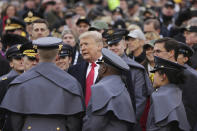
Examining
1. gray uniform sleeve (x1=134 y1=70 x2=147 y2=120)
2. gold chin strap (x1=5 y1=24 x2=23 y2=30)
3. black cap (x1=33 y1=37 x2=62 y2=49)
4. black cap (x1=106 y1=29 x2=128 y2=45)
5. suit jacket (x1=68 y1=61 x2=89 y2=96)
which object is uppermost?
black cap (x1=33 y1=37 x2=62 y2=49)

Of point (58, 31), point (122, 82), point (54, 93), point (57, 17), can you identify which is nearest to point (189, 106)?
point (122, 82)

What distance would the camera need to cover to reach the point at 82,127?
6.35 m

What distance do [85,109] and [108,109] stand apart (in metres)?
0.41

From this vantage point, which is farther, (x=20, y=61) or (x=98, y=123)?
(x=20, y=61)

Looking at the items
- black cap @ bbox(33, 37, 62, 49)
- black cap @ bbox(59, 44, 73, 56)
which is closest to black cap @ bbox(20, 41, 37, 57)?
black cap @ bbox(59, 44, 73, 56)

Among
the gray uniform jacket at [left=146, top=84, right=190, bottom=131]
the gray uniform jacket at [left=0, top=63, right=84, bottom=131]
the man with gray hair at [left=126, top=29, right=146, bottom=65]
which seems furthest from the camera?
the man with gray hair at [left=126, top=29, right=146, bottom=65]

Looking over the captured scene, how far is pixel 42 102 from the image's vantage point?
239 inches

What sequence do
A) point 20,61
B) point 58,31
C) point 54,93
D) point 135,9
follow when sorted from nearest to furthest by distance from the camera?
point 54,93
point 20,61
point 58,31
point 135,9

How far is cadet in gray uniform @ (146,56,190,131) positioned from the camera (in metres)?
6.27

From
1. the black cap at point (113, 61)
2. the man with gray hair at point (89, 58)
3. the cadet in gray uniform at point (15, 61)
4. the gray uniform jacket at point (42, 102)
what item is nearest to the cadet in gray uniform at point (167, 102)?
the black cap at point (113, 61)

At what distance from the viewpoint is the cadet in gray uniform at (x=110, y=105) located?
6.16m

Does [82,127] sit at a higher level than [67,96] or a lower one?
lower

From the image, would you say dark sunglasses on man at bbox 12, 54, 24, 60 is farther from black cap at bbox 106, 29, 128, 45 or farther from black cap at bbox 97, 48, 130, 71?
Answer: black cap at bbox 97, 48, 130, 71

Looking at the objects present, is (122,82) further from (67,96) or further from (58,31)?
(58,31)
